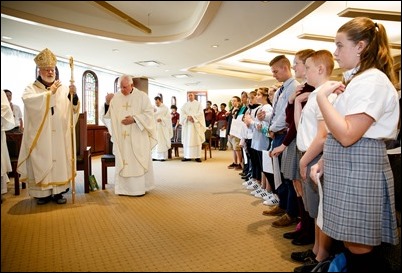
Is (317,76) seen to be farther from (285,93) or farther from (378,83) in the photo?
(285,93)

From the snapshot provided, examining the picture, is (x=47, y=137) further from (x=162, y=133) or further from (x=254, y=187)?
(x=162, y=133)

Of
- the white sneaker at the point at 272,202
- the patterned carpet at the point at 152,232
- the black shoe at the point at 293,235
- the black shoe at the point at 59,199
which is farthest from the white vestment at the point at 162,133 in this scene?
the black shoe at the point at 293,235

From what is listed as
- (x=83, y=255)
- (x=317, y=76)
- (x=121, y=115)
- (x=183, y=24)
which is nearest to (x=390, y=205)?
(x=317, y=76)

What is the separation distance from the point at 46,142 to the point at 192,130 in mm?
4884

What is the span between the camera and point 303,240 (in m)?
2.31

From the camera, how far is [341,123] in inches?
49.6

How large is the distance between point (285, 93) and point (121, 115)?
2274 millimetres

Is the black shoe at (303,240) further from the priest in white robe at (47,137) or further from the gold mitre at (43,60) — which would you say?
the gold mitre at (43,60)

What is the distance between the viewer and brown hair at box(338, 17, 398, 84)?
1.31 m

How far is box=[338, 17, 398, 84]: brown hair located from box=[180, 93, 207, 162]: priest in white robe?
6719mm

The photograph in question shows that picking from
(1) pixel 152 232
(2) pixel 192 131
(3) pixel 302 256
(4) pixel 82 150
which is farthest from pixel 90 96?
(3) pixel 302 256

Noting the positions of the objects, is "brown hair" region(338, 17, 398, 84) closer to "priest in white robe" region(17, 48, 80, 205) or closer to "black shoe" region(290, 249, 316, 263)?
"black shoe" region(290, 249, 316, 263)

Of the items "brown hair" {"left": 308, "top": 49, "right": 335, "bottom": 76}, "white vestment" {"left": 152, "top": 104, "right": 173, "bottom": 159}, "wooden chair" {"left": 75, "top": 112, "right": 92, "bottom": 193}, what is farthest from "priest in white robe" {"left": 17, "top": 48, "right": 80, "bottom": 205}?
"white vestment" {"left": 152, "top": 104, "right": 173, "bottom": 159}

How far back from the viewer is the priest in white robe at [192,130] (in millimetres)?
7988
